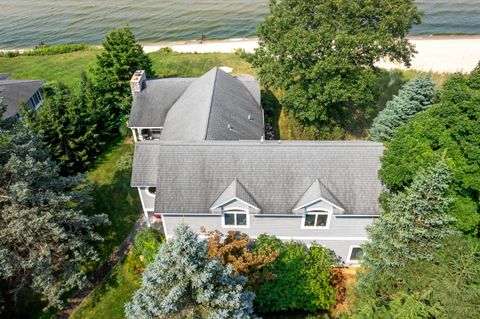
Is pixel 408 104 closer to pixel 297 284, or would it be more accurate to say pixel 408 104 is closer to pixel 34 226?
pixel 297 284

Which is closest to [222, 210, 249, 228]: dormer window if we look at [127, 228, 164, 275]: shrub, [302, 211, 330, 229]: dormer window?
[302, 211, 330, 229]: dormer window

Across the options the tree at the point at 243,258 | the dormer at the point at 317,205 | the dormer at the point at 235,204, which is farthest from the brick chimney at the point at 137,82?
the dormer at the point at 317,205

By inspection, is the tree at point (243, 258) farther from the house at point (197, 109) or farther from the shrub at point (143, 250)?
the house at point (197, 109)

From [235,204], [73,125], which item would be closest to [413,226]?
[235,204]

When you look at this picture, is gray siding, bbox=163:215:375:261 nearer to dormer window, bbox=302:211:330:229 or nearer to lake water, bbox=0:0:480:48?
dormer window, bbox=302:211:330:229

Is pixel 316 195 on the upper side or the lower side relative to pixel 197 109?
lower

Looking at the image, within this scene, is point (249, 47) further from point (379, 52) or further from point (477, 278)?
point (477, 278)

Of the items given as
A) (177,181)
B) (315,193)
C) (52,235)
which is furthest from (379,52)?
(52,235)

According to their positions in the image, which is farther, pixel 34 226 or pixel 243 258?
pixel 243 258
